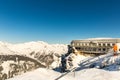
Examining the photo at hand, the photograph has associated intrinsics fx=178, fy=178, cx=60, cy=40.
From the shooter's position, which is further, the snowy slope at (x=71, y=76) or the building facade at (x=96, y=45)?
the building facade at (x=96, y=45)

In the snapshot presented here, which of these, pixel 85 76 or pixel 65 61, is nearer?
pixel 85 76

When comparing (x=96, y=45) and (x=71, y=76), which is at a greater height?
(x=96, y=45)

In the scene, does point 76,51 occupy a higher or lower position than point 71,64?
higher

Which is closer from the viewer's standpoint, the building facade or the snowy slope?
the snowy slope

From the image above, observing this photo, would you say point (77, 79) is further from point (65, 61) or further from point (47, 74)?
point (65, 61)

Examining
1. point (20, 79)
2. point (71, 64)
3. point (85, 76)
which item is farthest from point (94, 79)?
point (71, 64)

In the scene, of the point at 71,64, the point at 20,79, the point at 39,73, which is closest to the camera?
the point at 20,79

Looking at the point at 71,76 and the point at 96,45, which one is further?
the point at 96,45

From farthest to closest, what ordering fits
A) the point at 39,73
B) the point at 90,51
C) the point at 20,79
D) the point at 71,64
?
the point at 90,51
the point at 71,64
the point at 39,73
the point at 20,79
